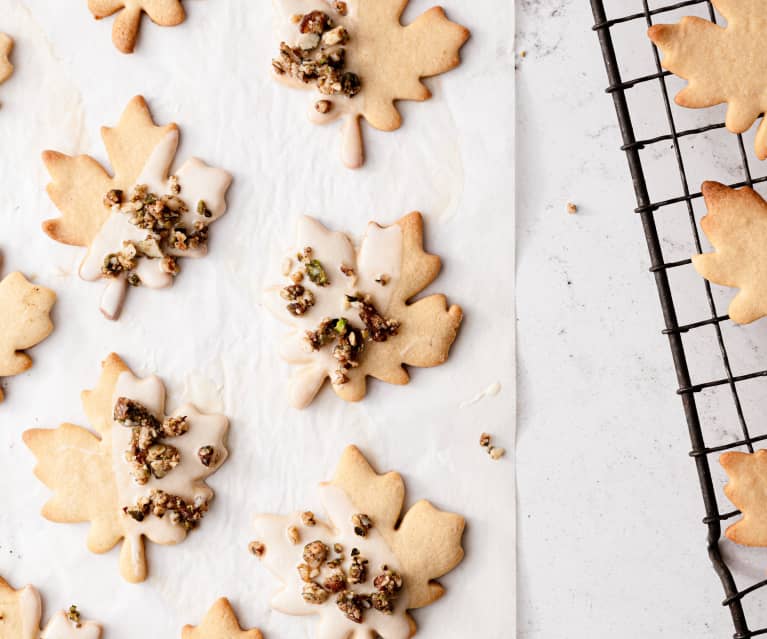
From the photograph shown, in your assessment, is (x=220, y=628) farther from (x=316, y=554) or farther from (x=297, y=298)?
(x=297, y=298)

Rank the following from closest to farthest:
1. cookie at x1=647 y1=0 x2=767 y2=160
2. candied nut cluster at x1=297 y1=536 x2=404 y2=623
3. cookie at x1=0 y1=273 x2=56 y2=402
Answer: cookie at x1=647 y1=0 x2=767 y2=160, candied nut cluster at x1=297 y1=536 x2=404 y2=623, cookie at x1=0 y1=273 x2=56 y2=402

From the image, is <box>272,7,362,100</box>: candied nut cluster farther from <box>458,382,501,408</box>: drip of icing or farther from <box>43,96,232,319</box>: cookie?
<box>458,382,501,408</box>: drip of icing

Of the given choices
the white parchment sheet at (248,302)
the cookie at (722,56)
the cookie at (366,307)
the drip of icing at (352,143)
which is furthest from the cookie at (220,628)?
the cookie at (722,56)

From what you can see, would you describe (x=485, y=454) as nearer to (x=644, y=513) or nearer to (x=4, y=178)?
(x=644, y=513)

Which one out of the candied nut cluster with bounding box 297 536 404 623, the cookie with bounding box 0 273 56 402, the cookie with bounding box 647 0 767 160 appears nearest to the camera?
the cookie with bounding box 647 0 767 160

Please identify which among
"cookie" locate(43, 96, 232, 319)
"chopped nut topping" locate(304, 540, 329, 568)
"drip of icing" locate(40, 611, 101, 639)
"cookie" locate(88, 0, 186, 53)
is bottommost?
"drip of icing" locate(40, 611, 101, 639)

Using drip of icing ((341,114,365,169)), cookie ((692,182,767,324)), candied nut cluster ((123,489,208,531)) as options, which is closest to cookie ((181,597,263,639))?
candied nut cluster ((123,489,208,531))

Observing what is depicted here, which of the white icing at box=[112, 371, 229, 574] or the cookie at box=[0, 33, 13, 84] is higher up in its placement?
the cookie at box=[0, 33, 13, 84]

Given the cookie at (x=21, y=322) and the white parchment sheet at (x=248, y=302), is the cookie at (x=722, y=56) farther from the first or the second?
the cookie at (x=21, y=322)
